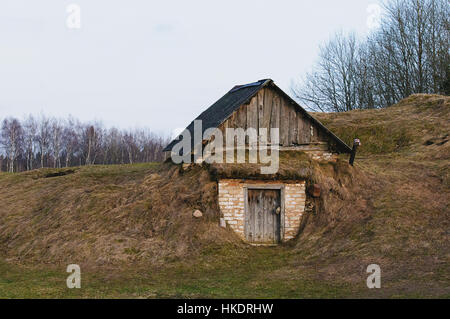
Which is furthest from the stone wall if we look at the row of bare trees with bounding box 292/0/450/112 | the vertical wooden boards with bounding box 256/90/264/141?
the row of bare trees with bounding box 292/0/450/112

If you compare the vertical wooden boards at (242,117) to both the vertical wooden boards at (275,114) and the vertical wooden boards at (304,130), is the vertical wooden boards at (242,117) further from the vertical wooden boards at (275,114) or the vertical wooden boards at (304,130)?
the vertical wooden boards at (304,130)

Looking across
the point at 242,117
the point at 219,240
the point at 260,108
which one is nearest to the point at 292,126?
the point at 260,108

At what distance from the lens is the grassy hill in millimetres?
11164

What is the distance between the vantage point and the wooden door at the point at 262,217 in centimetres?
1568

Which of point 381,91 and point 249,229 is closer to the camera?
point 249,229

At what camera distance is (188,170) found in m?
16.9

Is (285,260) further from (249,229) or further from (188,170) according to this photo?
(188,170)

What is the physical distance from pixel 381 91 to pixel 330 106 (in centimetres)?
486

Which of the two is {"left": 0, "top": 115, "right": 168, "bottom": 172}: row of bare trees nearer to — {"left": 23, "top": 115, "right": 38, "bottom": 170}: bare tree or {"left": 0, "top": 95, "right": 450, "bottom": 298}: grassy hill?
{"left": 23, "top": 115, "right": 38, "bottom": 170}: bare tree

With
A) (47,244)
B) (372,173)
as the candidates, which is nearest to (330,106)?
(372,173)

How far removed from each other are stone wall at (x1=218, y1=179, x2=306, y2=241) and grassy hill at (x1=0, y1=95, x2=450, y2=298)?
0.33 m

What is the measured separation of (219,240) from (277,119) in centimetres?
481

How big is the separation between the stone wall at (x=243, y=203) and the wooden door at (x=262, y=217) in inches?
9.3
